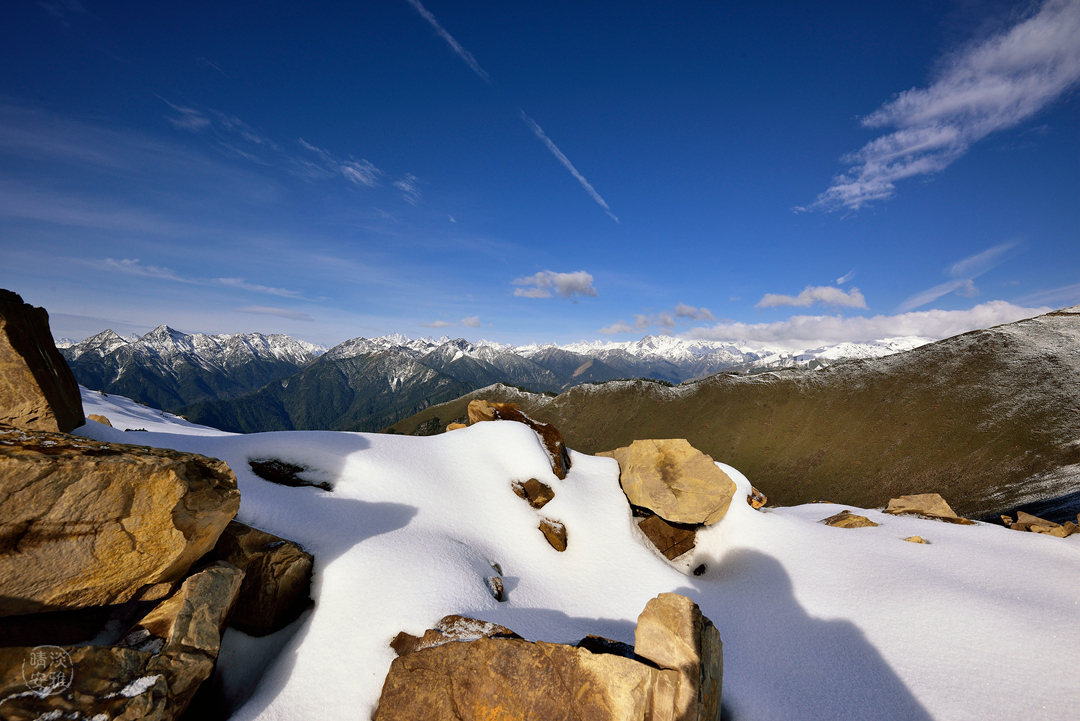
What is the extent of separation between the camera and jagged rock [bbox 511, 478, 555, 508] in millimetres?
22625

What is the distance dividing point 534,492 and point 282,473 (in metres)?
13.3

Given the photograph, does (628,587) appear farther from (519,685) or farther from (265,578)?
(265,578)

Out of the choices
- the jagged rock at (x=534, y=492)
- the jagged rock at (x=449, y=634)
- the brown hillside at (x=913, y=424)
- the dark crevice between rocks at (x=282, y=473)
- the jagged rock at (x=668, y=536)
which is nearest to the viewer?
the jagged rock at (x=449, y=634)

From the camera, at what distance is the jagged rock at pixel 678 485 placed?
2444cm

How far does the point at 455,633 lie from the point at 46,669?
842 centimetres

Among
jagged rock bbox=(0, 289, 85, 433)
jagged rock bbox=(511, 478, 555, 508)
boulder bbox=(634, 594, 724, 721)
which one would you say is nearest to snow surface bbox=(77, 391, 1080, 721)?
jagged rock bbox=(511, 478, 555, 508)

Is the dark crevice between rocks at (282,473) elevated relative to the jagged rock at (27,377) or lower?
lower

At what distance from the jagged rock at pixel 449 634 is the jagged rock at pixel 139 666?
15.2 feet

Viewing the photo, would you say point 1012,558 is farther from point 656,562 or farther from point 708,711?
point 708,711

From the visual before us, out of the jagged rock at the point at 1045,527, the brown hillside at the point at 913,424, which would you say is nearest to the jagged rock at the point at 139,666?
the jagged rock at the point at 1045,527

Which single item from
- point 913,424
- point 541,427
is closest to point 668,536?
point 541,427

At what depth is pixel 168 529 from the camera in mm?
9703

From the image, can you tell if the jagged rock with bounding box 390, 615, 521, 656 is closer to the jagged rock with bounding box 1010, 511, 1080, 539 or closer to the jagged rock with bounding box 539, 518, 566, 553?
the jagged rock with bounding box 539, 518, 566, 553

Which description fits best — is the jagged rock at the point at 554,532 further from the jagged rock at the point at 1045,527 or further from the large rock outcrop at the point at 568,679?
the jagged rock at the point at 1045,527
